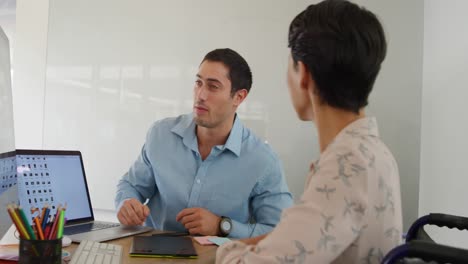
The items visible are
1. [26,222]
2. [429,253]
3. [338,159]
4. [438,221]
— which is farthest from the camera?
[438,221]

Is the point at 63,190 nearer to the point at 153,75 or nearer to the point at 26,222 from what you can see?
the point at 26,222

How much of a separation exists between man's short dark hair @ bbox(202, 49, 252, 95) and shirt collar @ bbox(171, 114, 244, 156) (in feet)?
0.47

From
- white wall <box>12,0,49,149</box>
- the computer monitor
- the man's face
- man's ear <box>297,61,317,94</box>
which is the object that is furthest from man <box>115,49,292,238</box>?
white wall <box>12,0,49,149</box>

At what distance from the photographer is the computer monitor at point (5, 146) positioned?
95 cm

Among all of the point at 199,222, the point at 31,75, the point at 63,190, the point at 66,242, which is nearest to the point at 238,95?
the point at 199,222

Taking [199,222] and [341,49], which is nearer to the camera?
[341,49]

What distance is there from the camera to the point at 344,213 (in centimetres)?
67

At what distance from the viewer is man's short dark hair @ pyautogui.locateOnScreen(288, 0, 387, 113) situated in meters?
0.77

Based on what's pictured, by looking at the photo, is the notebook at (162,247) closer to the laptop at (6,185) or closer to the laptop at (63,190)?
the laptop at (63,190)

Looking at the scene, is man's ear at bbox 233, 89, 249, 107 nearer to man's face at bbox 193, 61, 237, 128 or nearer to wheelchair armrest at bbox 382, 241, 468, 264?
man's face at bbox 193, 61, 237, 128

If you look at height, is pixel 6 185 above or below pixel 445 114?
below

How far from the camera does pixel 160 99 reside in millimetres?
2641

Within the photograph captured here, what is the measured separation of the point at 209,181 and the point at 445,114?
3.19ft

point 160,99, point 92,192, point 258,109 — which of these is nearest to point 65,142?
point 92,192
